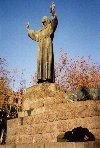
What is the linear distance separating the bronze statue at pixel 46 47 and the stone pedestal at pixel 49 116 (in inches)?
26.1

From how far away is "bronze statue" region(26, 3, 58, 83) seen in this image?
10273mm

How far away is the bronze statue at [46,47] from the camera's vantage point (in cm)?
1027

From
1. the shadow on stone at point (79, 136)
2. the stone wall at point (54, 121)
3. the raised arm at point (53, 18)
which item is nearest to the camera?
the shadow on stone at point (79, 136)

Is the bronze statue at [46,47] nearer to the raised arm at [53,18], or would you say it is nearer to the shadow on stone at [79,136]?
the raised arm at [53,18]

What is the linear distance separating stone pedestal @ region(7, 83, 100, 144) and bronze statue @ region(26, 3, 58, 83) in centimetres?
66

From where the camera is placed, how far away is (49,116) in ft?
28.1

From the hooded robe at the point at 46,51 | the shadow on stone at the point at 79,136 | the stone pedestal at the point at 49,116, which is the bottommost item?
the shadow on stone at the point at 79,136

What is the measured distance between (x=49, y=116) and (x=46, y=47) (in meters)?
3.40

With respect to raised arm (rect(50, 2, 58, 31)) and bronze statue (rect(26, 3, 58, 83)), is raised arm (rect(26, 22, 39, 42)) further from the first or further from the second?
raised arm (rect(50, 2, 58, 31))

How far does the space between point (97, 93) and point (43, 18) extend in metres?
4.71

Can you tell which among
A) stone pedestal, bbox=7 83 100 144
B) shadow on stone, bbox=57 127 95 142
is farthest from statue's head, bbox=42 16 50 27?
shadow on stone, bbox=57 127 95 142

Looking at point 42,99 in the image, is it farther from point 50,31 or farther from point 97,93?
point 50,31

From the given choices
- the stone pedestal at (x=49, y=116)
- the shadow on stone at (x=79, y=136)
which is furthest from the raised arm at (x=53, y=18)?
the shadow on stone at (x=79, y=136)

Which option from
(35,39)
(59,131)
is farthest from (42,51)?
(59,131)
